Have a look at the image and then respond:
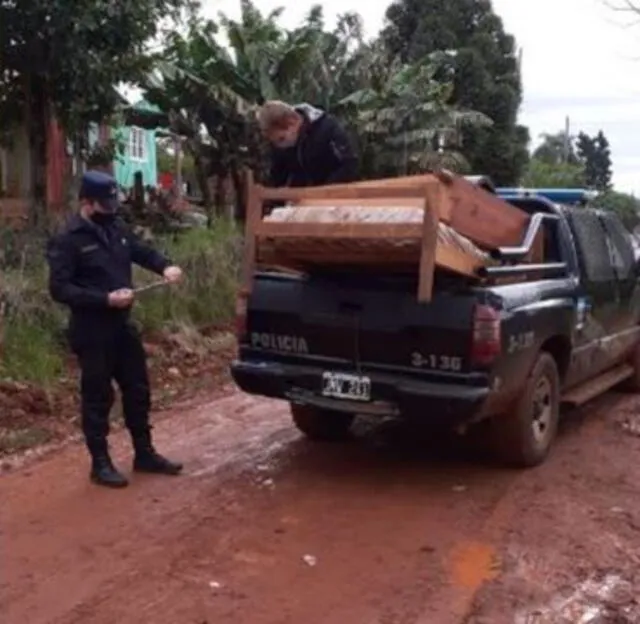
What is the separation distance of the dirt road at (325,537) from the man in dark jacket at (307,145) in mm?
1944

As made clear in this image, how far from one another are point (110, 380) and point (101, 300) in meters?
0.63

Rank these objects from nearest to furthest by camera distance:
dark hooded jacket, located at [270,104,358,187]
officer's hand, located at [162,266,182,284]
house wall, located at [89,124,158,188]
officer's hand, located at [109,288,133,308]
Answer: officer's hand, located at [109,288,133,308], officer's hand, located at [162,266,182,284], dark hooded jacket, located at [270,104,358,187], house wall, located at [89,124,158,188]

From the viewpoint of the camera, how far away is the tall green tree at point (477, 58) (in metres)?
30.2

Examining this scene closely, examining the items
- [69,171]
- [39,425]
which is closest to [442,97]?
[69,171]

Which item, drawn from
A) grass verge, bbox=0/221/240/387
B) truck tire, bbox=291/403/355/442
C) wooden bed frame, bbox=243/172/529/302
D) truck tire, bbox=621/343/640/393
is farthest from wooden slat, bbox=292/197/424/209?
truck tire, bbox=621/343/640/393

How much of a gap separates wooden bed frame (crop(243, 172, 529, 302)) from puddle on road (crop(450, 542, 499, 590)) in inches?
56.3

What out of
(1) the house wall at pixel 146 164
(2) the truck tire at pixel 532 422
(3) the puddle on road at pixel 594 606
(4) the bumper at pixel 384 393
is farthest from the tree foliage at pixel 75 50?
(1) the house wall at pixel 146 164

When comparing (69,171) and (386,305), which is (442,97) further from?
(386,305)

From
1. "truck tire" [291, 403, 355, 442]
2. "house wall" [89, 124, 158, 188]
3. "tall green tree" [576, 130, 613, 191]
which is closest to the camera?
"truck tire" [291, 403, 355, 442]

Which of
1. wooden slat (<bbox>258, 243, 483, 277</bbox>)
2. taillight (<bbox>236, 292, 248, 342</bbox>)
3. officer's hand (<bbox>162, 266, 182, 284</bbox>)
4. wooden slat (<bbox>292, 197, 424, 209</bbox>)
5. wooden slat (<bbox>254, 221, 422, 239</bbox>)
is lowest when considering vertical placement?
taillight (<bbox>236, 292, 248, 342</bbox>)

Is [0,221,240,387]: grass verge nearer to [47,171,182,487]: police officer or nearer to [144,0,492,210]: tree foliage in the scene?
[47,171,182,487]: police officer

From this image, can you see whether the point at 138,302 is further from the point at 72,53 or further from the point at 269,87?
the point at 269,87

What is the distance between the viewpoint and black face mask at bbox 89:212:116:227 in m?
6.19

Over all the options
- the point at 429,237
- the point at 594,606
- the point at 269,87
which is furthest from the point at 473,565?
the point at 269,87
